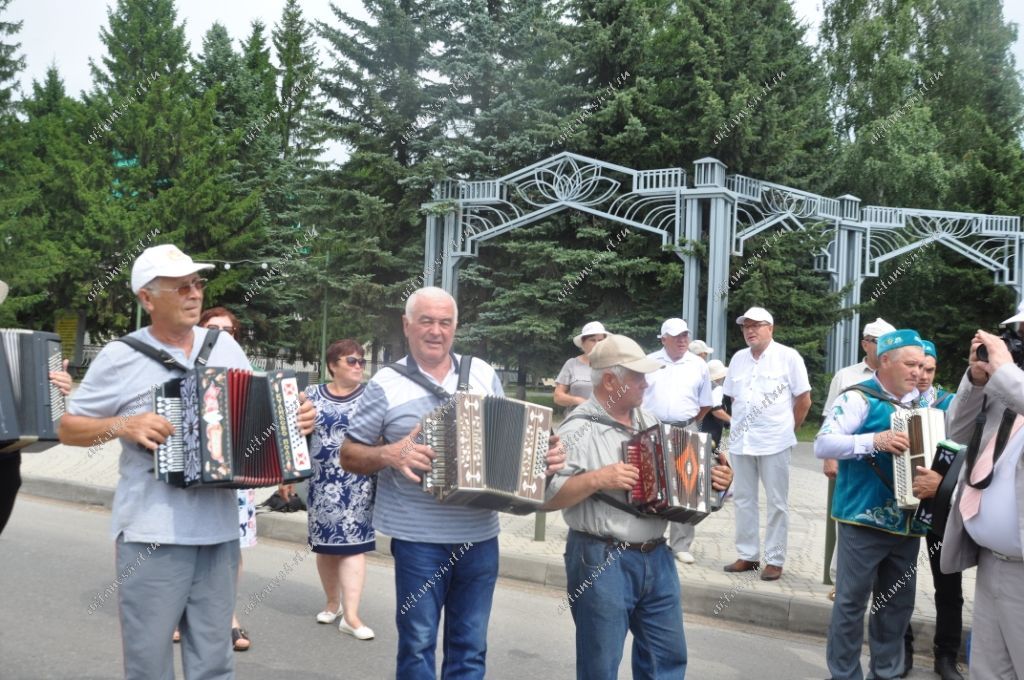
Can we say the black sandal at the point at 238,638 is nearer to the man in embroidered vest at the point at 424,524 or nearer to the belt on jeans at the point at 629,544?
the man in embroidered vest at the point at 424,524

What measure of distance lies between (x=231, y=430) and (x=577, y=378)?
20.7 feet

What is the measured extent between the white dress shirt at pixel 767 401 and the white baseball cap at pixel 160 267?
5.52 metres

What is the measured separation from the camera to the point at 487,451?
3.98 metres

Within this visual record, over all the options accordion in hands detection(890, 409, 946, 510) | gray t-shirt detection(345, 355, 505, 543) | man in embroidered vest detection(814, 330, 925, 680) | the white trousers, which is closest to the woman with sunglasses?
gray t-shirt detection(345, 355, 505, 543)

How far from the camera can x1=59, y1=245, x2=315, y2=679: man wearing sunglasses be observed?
3824mm

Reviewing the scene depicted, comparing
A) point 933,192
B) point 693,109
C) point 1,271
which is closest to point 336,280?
point 693,109

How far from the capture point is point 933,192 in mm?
37031

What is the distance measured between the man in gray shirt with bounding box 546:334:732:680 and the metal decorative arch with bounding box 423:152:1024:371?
57.7ft

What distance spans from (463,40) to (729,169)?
895 cm

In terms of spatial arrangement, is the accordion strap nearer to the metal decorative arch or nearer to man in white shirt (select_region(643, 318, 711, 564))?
man in white shirt (select_region(643, 318, 711, 564))

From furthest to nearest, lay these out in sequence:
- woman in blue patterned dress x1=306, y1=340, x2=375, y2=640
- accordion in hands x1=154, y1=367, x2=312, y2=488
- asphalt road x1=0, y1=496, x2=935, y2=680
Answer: woman in blue patterned dress x1=306, y1=340, x2=375, y2=640, asphalt road x1=0, y1=496, x2=935, y2=680, accordion in hands x1=154, y1=367, x2=312, y2=488

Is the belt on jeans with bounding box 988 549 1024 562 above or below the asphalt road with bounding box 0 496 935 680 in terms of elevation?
above

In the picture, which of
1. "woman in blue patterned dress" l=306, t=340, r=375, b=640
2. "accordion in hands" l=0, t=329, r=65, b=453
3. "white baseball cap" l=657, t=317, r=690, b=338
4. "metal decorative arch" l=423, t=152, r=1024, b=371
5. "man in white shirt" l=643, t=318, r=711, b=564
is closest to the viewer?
"accordion in hands" l=0, t=329, r=65, b=453

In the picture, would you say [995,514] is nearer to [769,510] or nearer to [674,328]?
[769,510]
